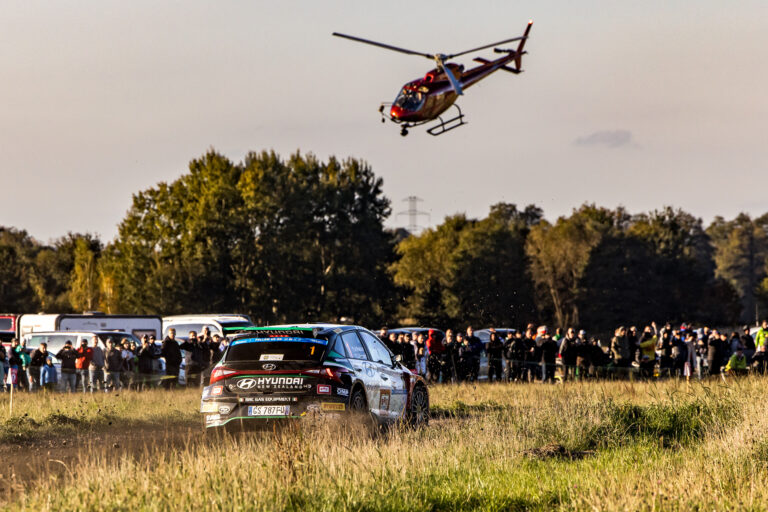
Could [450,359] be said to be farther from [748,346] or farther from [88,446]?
[88,446]

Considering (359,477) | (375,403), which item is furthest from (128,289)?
(359,477)

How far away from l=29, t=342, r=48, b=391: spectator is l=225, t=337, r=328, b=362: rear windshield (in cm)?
1392

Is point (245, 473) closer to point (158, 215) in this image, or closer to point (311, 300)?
point (311, 300)

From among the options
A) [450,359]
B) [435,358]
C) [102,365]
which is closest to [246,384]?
[102,365]

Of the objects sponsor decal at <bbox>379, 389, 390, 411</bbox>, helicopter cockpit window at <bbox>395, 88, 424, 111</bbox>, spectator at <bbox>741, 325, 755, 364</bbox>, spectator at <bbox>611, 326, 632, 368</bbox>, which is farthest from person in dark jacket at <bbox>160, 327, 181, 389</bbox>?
spectator at <bbox>741, 325, 755, 364</bbox>

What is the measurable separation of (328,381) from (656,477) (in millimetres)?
4781

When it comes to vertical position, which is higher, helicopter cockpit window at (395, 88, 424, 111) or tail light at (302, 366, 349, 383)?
helicopter cockpit window at (395, 88, 424, 111)

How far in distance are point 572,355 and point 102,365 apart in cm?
1224

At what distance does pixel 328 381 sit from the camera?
12602 millimetres

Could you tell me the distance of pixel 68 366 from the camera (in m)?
25.1

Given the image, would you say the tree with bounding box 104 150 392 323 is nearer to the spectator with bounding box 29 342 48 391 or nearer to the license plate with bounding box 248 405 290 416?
the spectator with bounding box 29 342 48 391

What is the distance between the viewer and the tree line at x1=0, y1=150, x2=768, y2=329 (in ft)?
220

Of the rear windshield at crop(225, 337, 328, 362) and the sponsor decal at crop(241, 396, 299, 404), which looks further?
the rear windshield at crop(225, 337, 328, 362)

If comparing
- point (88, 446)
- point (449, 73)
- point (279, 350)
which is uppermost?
point (449, 73)
